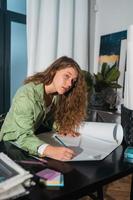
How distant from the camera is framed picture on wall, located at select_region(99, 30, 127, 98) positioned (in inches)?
87.7

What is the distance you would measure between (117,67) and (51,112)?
3.93 feet

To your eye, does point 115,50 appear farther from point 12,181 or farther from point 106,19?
point 12,181

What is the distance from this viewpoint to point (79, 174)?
0.69 meters

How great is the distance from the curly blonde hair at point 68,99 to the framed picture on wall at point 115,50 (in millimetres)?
1095

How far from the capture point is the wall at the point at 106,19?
90.6 inches

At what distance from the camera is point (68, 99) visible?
1227 millimetres

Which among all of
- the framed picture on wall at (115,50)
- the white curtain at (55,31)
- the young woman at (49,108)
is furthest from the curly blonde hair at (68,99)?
the framed picture on wall at (115,50)

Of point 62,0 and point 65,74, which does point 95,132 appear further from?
point 62,0

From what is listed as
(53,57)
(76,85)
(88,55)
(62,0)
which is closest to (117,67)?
(88,55)

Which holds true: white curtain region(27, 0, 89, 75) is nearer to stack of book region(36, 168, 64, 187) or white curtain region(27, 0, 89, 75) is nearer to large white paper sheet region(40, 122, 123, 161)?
large white paper sheet region(40, 122, 123, 161)

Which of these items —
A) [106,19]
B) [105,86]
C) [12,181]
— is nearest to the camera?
[12,181]

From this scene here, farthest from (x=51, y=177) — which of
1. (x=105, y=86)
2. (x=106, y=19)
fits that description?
(x=106, y=19)

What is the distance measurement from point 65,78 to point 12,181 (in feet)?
1.96

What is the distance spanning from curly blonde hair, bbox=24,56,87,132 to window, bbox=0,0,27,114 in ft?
3.64
